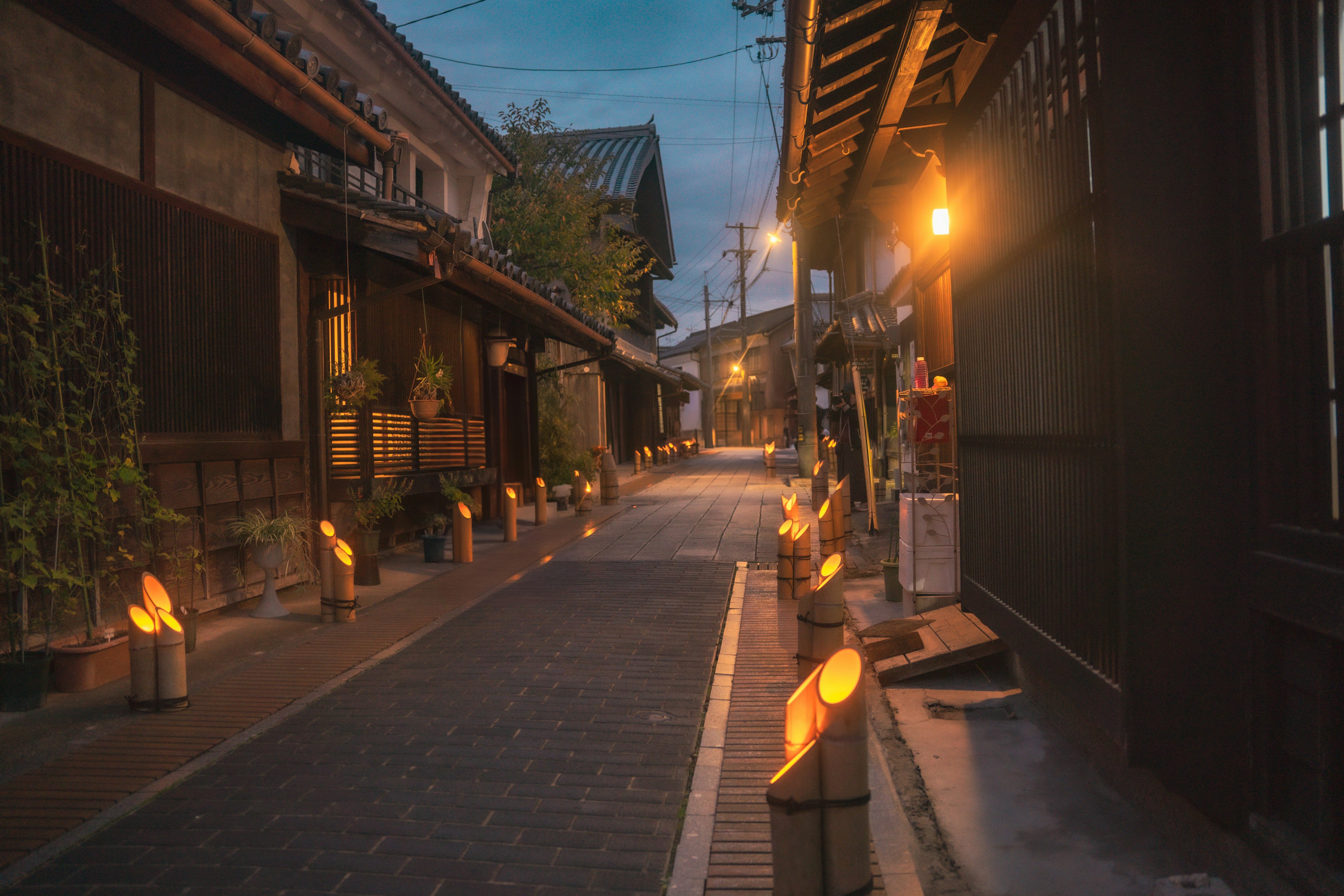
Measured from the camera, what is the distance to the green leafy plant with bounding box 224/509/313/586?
28.6ft

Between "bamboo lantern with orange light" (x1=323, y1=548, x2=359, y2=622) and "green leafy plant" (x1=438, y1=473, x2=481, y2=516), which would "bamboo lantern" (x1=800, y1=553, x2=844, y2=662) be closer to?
"bamboo lantern with orange light" (x1=323, y1=548, x2=359, y2=622)

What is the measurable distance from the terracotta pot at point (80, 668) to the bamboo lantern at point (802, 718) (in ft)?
16.5

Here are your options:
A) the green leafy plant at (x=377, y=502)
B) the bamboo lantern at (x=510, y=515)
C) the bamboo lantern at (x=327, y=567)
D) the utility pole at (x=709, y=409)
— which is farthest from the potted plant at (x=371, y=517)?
the utility pole at (x=709, y=409)

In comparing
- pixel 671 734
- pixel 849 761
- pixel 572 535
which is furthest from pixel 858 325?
pixel 849 761

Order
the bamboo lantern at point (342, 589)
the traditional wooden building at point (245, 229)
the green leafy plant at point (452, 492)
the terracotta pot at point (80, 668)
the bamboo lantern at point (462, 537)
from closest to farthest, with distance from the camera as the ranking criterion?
the terracotta pot at point (80, 668), the traditional wooden building at point (245, 229), the bamboo lantern at point (342, 589), the bamboo lantern at point (462, 537), the green leafy plant at point (452, 492)

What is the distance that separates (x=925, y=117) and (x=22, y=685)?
292 inches

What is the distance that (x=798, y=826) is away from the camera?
312 centimetres

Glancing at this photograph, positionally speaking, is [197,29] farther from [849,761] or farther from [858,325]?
[858,325]

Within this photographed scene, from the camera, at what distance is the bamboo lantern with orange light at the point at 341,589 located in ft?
27.8

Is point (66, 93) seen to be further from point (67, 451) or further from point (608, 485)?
point (608, 485)

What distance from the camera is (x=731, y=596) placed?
9773 mm

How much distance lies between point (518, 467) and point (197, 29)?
14022 millimetres

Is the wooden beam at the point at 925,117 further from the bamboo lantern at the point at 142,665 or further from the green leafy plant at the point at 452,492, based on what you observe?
the green leafy plant at the point at 452,492

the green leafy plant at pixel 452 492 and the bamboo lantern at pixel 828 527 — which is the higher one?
the green leafy plant at pixel 452 492
